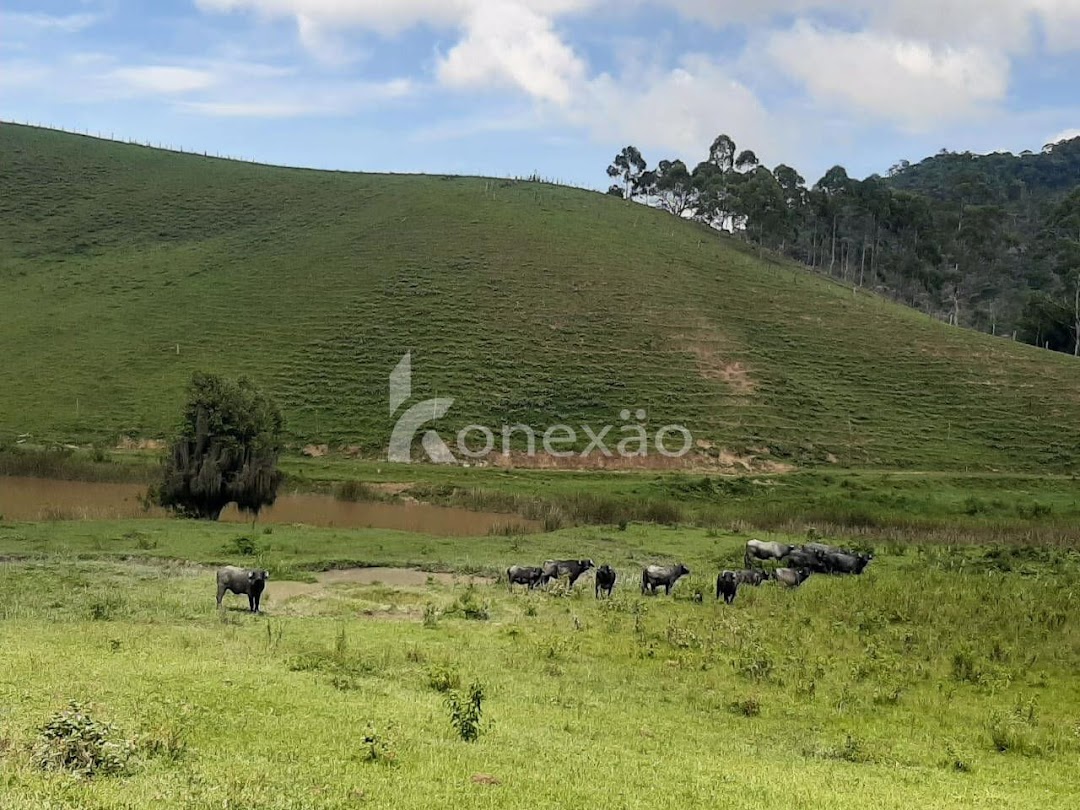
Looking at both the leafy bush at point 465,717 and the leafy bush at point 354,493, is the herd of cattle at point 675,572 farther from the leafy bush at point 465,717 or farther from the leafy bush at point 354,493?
the leafy bush at point 354,493

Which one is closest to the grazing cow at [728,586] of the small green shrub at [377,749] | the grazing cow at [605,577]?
the grazing cow at [605,577]

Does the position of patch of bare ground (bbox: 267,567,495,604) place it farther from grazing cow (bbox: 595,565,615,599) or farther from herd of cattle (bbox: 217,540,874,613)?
grazing cow (bbox: 595,565,615,599)

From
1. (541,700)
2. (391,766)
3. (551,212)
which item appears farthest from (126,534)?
(551,212)

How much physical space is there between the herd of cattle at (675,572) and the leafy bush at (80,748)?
9.88 metres

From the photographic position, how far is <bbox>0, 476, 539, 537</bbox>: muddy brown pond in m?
34.3

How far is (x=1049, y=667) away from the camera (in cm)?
1631

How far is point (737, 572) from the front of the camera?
24000mm

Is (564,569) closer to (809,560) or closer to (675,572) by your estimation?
(675,572)

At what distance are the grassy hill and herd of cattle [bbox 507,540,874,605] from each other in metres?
36.9

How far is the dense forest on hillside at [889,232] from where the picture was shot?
4872 inches

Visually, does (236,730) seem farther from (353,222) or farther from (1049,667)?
(353,222)

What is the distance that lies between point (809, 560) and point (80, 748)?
73.6 feet

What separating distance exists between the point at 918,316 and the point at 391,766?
102397 millimetres

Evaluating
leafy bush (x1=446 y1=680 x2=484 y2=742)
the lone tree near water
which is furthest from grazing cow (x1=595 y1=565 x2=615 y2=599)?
the lone tree near water
